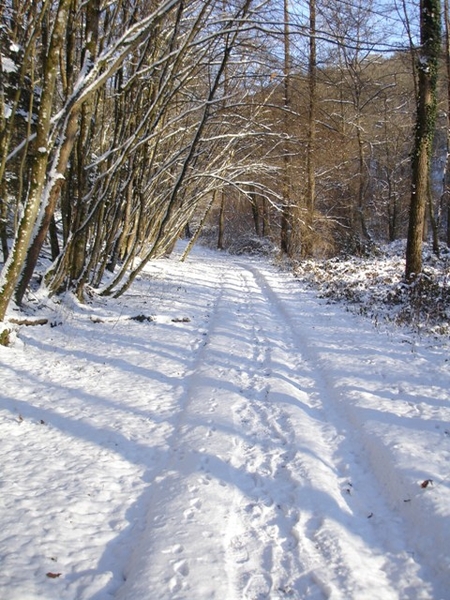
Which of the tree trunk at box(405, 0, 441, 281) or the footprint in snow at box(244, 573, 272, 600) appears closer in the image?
the footprint in snow at box(244, 573, 272, 600)

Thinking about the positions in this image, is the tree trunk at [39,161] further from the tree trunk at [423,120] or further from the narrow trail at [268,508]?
the tree trunk at [423,120]

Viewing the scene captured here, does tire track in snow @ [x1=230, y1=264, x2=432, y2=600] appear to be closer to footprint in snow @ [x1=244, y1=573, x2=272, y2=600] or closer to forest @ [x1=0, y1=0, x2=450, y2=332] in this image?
footprint in snow @ [x1=244, y1=573, x2=272, y2=600]

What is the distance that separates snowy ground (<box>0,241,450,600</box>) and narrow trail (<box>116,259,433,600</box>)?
0.01 m

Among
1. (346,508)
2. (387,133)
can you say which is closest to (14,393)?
(346,508)

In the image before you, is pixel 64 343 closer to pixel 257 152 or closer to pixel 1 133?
pixel 1 133

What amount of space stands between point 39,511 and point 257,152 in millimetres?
15287

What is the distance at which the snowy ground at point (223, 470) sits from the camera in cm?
235

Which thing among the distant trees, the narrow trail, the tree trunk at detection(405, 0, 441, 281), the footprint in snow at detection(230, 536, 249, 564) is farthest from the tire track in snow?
the tree trunk at detection(405, 0, 441, 281)

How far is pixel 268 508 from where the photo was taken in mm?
2904

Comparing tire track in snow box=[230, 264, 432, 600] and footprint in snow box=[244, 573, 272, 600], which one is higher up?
tire track in snow box=[230, 264, 432, 600]

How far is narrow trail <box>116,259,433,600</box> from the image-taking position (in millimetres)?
2299

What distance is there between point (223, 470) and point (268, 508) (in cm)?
52

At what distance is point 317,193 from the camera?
78.3ft

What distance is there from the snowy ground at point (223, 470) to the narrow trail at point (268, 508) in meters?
0.01
